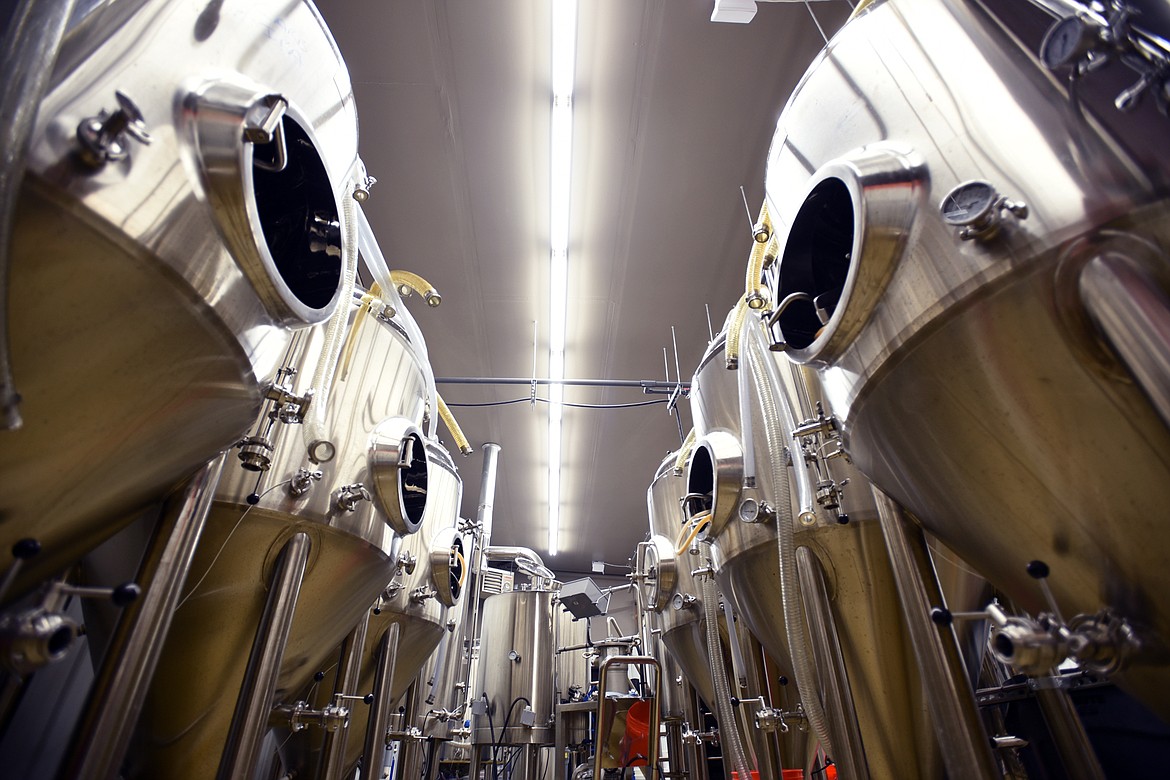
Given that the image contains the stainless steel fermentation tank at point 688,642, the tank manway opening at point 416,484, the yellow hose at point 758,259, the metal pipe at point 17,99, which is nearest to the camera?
the metal pipe at point 17,99

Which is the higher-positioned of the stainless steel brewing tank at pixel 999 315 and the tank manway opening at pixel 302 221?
the tank manway opening at pixel 302 221

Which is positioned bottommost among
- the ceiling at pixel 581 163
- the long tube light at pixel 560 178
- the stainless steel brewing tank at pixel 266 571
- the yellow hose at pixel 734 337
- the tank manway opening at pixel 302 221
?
the stainless steel brewing tank at pixel 266 571

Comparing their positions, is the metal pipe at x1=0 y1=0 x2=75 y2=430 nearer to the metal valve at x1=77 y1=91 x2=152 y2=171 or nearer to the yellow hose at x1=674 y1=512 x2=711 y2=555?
the metal valve at x1=77 y1=91 x2=152 y2=171

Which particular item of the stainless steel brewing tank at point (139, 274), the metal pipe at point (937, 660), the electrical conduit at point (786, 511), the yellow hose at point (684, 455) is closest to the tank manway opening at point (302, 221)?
the stainless steel brewing tank at point (139, 274)

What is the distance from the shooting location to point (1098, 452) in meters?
0.72

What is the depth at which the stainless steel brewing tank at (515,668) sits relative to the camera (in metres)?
4.41

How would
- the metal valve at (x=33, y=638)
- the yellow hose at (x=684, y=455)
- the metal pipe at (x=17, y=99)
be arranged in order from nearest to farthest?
the metal pipe at (x=17, y=99) → the metal valve at (x=33, y=638) → the yellow hose at (x=684, y=455)

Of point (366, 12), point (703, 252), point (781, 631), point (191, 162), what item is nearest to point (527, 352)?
point (703, 252)

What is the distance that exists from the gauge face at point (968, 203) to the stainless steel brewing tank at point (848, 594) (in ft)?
2.53

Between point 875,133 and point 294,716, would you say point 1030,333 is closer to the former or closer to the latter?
point 875,133

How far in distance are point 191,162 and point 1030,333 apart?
3.67 feet

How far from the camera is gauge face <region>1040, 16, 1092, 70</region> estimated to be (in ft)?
2.21

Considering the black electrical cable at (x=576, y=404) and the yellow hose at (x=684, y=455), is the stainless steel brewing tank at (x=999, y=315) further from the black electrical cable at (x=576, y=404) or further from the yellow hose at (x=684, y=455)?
the black electrical cable at (x=576, y=404)

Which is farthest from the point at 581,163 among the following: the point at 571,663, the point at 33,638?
the point at 571,663
